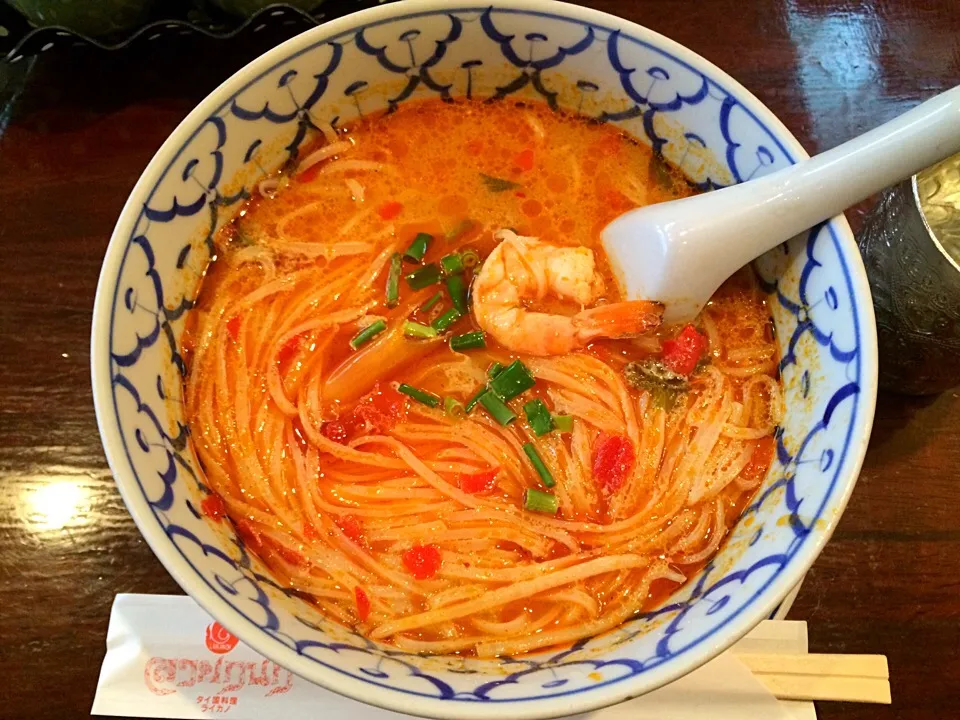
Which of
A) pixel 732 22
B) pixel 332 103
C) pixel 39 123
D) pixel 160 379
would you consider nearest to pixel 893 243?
pixel 732 22

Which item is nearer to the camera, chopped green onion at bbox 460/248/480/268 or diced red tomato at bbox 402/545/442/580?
diced red tomato at bbox 402/545/442/580

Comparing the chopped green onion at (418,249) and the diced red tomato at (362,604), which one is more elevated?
the chopped green onion at (418,249)

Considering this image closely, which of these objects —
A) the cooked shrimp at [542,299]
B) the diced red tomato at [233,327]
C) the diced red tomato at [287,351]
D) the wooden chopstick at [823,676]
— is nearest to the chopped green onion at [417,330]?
the cooked shrimp at [542,299]

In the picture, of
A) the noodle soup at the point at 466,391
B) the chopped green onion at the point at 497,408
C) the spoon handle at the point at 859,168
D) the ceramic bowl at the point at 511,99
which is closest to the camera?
the ceramic bowl at the point at 511,99

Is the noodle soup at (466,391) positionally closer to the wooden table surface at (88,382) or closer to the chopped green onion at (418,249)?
the chopped green onion at (418,249)

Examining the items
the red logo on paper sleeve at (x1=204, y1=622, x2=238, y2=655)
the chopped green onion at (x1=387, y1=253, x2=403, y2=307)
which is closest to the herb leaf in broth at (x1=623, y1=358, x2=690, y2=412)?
the chopped green onion at (x1=387, y1=253, x2=403, y2=307)

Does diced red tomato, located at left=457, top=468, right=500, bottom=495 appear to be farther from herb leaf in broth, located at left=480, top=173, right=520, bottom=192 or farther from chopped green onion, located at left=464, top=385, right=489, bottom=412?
herb leaf in broth, located at left=480, top=173, right=520, bottom=192

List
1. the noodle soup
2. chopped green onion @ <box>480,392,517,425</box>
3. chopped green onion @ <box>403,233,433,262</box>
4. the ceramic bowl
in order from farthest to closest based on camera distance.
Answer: chopped green onion @ <box>403,233,433,262</box>
chopped green onion @ <box>480,392,517,425</box>
the noodle soup
the ceramic bowl
